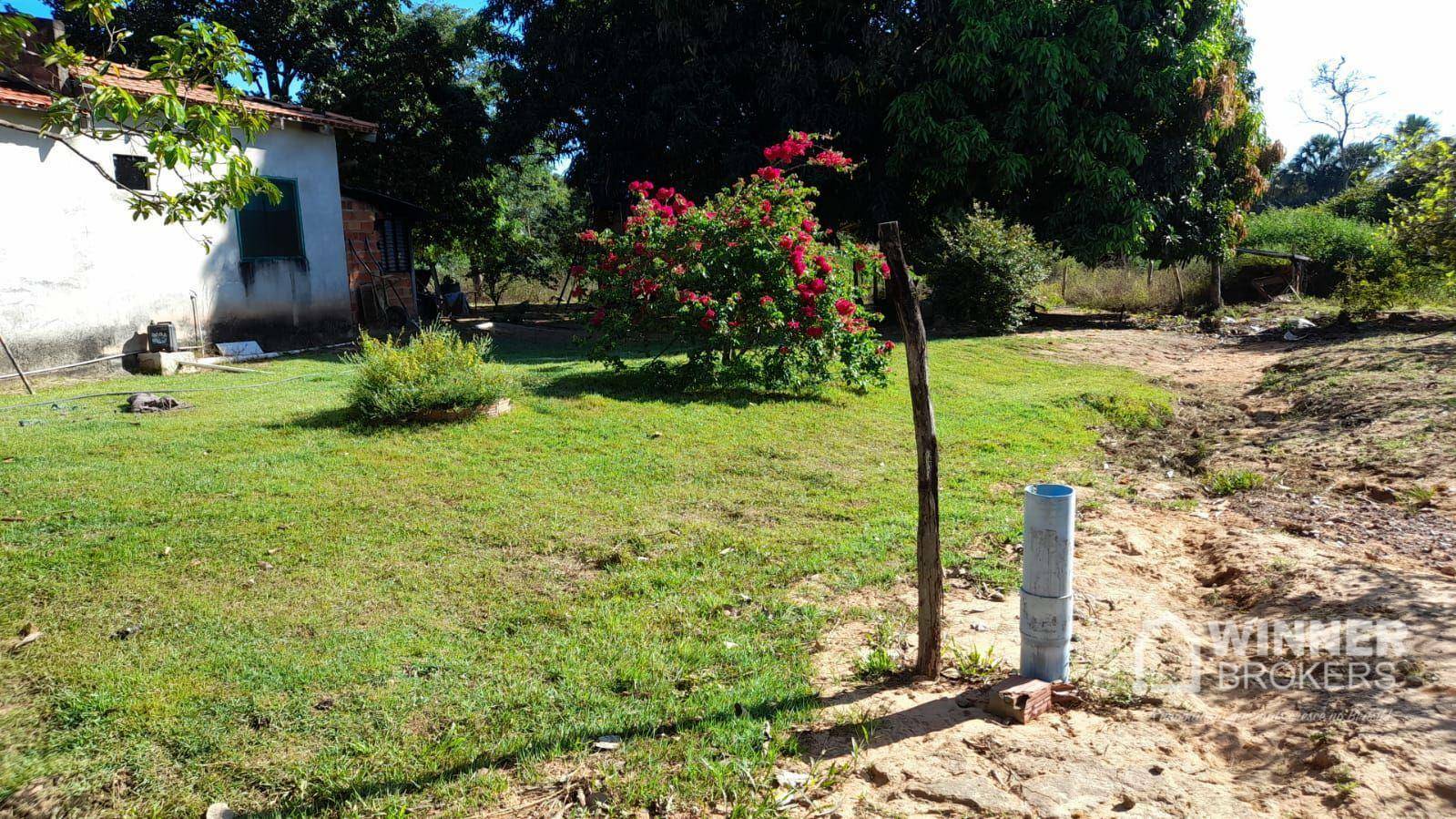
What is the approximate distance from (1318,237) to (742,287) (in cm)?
2011

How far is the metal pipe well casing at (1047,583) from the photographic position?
3439mm

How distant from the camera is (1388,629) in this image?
12.5 ft

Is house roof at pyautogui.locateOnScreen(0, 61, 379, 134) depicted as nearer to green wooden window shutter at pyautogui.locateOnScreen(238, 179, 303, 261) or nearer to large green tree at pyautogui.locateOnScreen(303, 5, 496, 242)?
green wooden window shutter at pyautogui.locateOnScreen(238, 179, 303, 261)

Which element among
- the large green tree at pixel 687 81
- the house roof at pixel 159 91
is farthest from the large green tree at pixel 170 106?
the large green tree at pixel 687 81

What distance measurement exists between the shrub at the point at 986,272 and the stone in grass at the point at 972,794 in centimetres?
1479

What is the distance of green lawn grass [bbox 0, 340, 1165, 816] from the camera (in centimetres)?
308

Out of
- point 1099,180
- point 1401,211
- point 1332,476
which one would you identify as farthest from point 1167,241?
point 1332,476

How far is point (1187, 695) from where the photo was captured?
11.8 feet

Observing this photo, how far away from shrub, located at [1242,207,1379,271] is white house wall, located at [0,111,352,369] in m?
22.0

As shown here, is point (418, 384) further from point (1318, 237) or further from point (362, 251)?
point (1318, 237)

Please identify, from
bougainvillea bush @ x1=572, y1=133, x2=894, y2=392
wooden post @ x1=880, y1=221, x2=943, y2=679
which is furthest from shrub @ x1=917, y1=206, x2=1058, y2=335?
wooden post @ x1=880, y1=221, x2=943, y2=679

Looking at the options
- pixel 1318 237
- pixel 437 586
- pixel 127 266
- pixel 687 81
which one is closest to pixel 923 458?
pixel 437 586

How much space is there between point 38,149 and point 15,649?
1023 cm

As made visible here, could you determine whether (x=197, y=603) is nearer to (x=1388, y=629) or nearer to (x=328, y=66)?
(x=1388, y=629)
